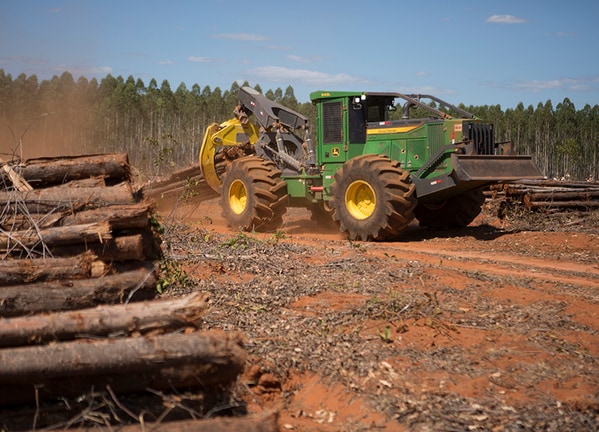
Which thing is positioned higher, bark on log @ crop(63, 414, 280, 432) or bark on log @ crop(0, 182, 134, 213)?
bark on log @ crop(0, 182, 134, 213)

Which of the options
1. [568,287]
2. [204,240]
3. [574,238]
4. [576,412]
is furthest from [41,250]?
[574,238]

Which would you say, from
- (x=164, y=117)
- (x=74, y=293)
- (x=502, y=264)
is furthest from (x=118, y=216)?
(x=164, y=117)

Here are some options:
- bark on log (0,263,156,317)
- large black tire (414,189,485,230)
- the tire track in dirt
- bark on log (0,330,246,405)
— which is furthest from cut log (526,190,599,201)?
bark on log (0,330,246,405)

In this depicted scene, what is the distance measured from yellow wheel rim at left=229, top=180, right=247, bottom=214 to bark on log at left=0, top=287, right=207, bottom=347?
1175cm

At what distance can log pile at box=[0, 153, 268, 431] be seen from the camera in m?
4.70

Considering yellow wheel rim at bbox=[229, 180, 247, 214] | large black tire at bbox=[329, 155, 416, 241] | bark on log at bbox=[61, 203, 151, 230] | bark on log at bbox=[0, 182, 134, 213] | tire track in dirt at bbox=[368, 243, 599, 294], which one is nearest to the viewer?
bark on log at bbox=[61, 203, 151, 230]

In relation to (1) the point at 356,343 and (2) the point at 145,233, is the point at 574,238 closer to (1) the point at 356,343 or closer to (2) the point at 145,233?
(1) the point at 356,343

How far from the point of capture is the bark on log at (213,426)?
4.30 meters

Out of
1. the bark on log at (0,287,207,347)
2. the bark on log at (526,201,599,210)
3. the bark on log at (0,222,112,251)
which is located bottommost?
the bark on log at (526,201,599,210)

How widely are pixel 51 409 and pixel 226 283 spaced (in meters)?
3.98

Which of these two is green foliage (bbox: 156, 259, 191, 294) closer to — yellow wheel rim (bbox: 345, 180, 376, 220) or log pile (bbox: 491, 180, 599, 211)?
yellow wheel rim (bbox: 345, 180, 376, 220)

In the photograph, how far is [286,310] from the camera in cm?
763

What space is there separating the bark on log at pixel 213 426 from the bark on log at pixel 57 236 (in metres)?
1.88

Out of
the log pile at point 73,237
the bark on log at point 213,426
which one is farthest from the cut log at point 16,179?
the bark on log at point 213,426
